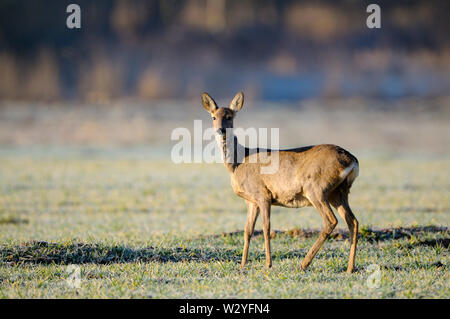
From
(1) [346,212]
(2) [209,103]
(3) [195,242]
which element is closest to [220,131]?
(2) [209,103]

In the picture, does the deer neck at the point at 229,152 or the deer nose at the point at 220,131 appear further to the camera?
the deer neck at the point at 229,152

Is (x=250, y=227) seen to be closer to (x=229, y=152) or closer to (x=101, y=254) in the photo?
(x=229, y=152)

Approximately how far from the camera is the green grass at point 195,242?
9.24 meters

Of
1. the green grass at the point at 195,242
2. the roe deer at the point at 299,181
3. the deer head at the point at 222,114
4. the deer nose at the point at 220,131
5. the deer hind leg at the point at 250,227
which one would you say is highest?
the deer head at the point at 222,114

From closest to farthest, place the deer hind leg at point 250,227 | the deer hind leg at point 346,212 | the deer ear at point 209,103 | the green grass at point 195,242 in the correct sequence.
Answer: the green grass at point 195,242, the deer hind leg at point 346,212, the deer hind leg at point 250,227, the deer ear at point 209,103

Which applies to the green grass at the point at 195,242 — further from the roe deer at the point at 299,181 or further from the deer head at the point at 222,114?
the deer head at the point at 222,114

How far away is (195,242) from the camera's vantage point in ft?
42.2

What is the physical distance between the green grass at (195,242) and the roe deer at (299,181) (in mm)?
684

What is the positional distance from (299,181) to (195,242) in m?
3.34

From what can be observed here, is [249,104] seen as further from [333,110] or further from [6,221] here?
[6,221]

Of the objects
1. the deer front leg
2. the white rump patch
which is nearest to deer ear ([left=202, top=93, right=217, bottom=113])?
the deer front leg

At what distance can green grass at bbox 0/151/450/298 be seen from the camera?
924 centimetres

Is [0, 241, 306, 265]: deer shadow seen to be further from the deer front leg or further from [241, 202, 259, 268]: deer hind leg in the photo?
the deer front leg

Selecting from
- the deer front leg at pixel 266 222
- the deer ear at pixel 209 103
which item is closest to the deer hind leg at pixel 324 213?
the deer front leg at pixel 266 222
